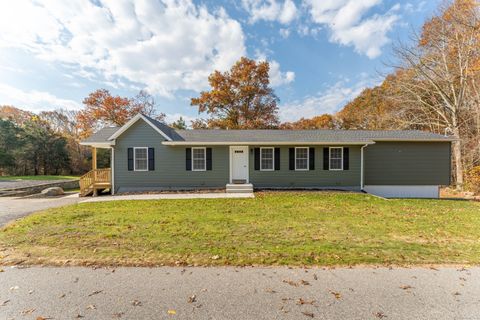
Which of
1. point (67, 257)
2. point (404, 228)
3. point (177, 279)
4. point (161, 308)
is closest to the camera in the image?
point (161, 308)

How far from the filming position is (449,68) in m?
17.9

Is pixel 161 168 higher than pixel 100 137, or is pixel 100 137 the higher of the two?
pixel 100 137

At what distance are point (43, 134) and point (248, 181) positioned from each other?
32.8 metres

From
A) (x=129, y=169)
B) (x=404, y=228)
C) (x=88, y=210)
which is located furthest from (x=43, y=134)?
(x=404, y=228)

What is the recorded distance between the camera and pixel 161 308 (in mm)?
2711

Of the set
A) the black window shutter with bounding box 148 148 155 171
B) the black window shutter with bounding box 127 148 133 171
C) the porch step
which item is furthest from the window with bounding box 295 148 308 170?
the black window shutter with bounding box 127 148 133 171

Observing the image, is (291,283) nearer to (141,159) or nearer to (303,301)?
(303,301)

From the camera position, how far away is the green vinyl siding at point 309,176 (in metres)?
13.0

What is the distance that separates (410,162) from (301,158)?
666 centimetres

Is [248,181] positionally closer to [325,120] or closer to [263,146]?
[263,146]

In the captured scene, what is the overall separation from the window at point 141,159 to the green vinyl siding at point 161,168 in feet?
0.78

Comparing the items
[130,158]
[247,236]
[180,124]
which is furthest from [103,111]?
[247,236]

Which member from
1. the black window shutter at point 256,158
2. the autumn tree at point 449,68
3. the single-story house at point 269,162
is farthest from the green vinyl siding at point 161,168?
the autumn tree at point 449,68

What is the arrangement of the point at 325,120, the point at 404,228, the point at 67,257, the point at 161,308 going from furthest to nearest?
the point at 325,120, the point at 404,228, the point at 67,257, the point at 161,308
